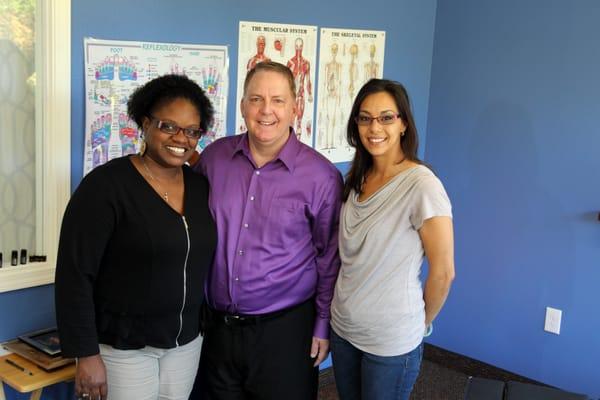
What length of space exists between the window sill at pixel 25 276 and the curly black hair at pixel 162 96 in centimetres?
71

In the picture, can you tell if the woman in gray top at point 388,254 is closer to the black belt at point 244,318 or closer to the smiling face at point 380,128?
the smiling face at point 380,128

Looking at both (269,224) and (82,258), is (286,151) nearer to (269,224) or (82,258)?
(269,224)

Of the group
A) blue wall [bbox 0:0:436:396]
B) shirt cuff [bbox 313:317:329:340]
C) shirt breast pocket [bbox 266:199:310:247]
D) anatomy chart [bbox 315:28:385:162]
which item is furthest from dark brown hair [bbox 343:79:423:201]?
anatomy chart [bbox 315:28:385:162]

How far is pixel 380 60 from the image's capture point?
10.7 feet

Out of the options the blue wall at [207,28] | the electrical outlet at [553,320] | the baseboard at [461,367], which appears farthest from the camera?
the baseboard at [461,367]

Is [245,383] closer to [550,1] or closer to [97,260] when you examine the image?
[97,260]

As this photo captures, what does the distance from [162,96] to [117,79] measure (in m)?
0.58

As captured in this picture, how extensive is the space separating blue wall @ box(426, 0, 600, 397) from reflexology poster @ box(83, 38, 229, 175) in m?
1.65

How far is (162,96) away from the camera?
5.56ft

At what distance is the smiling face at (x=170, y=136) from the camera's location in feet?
5.50

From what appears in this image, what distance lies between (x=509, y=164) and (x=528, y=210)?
261 mm

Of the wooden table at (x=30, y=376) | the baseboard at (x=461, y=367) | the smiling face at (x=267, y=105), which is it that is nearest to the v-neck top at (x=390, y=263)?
the smiling face at (x=267, y=105)

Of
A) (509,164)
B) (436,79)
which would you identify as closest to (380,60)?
(436,79)

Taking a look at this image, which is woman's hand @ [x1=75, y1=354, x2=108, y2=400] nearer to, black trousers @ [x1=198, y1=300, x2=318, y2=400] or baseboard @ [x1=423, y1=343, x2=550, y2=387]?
black trousers @ [x1=198, y1=300, x2=318, y2=400]
